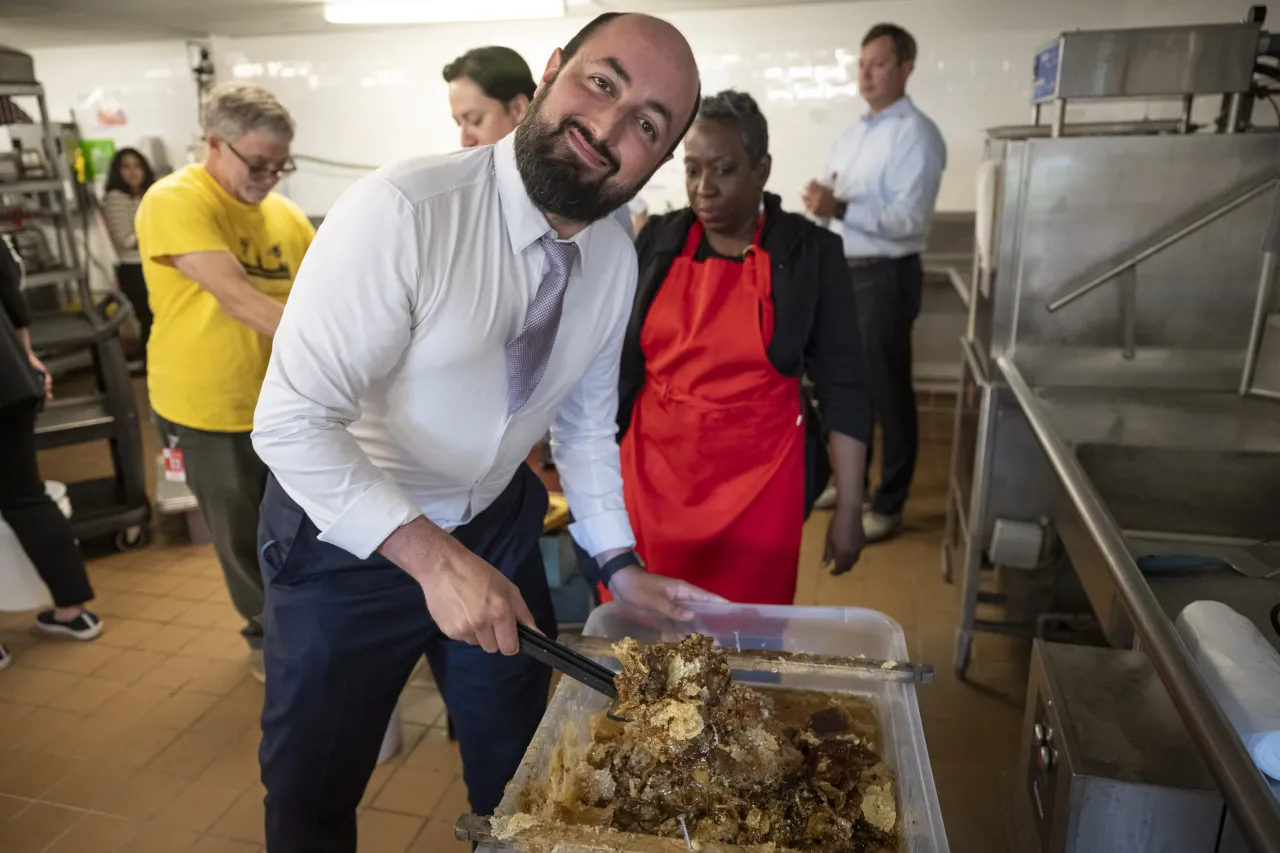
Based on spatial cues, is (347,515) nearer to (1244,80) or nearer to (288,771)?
(288,771)

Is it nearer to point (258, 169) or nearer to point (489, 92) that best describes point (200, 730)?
point (258, 169)

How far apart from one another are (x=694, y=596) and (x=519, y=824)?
21.9 inches

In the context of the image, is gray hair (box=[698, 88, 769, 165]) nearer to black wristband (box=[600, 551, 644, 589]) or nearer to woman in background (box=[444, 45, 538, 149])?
woman in background (box=[444, 45, 538, 149])

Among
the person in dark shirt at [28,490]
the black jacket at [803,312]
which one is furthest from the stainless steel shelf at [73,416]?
the black jacket at [803,312]

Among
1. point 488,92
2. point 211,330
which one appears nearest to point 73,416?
point 211,330

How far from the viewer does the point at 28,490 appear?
2.81 metres

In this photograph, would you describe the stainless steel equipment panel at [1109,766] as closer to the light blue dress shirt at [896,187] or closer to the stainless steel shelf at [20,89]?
the light blue dress shirt at [896,187]

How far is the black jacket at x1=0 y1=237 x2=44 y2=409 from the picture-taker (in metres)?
2.62

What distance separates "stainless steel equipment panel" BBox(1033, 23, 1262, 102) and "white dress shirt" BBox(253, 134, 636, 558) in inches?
61.8

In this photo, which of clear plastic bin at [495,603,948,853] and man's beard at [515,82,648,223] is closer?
clear plastic bin at [495,603,948,853]

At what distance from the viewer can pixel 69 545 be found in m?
2.95

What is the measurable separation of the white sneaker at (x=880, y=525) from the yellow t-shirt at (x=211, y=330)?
2545 millimetres

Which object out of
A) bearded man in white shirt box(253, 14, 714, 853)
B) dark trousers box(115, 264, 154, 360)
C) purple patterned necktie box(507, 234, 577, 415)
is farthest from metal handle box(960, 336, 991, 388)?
dark trousers box(115, 264, 154, 360)

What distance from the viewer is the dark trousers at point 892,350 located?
3.63 meters
